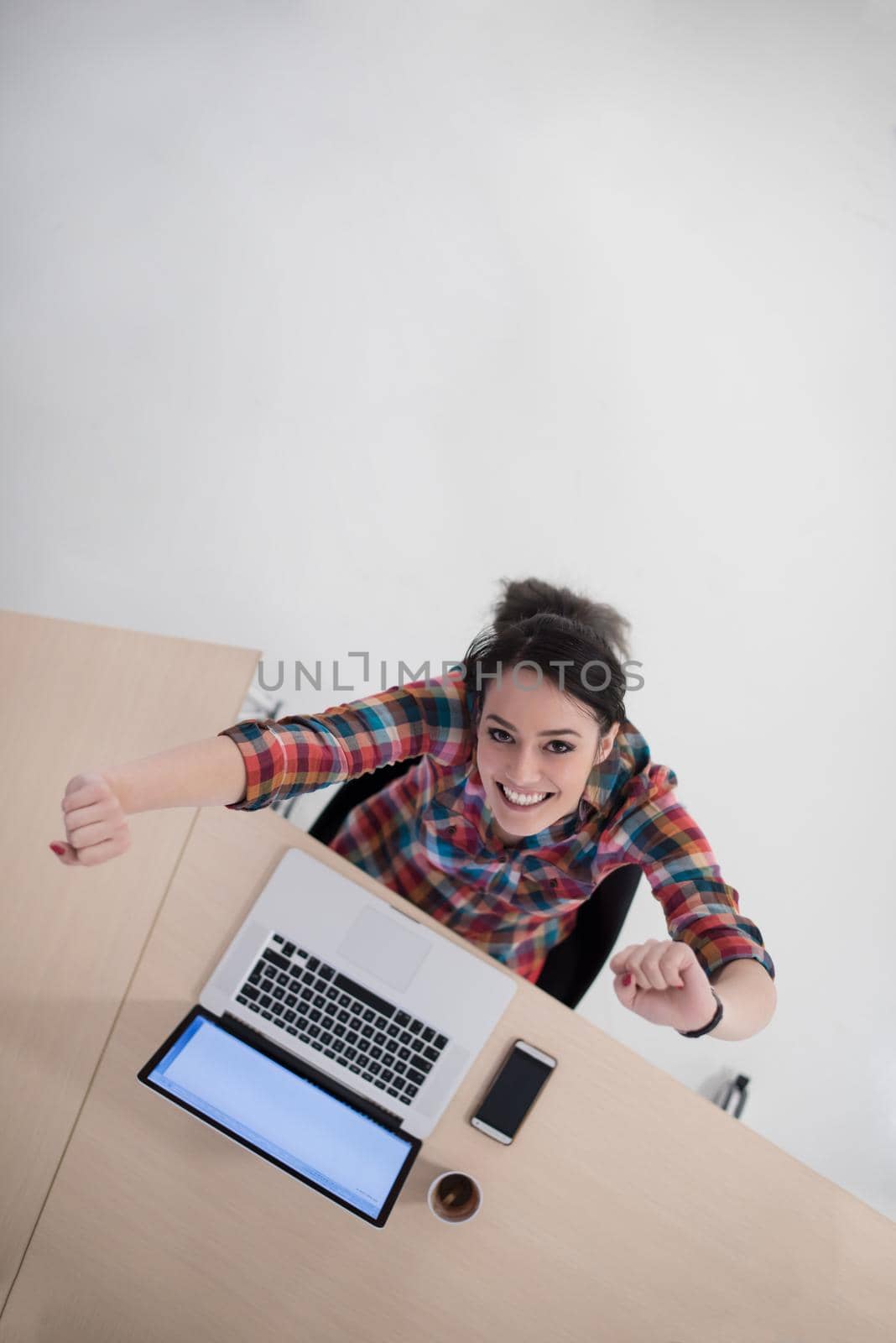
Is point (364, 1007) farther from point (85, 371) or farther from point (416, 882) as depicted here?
point (85, 371)

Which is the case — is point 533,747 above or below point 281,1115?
above

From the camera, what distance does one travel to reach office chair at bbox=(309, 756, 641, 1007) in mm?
1353

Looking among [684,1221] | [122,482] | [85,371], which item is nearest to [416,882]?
[684,1221]

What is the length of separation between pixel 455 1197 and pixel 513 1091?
0.15 meters

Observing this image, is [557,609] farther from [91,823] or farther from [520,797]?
[91,823]

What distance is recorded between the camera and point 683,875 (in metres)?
1.20

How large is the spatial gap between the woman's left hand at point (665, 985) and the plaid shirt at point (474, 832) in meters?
0.11

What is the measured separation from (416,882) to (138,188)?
94.9 inches

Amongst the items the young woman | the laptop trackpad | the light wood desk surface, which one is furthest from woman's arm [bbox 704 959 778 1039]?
the laptop trackpad

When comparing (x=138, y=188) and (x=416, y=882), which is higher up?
(x=138, y=188)

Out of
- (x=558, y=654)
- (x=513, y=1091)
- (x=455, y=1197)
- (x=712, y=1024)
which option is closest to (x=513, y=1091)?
(x=513, y=1091)

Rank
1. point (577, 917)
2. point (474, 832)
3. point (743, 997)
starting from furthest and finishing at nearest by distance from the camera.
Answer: point (577, 917) < point (474, 832) < point (743, 997)

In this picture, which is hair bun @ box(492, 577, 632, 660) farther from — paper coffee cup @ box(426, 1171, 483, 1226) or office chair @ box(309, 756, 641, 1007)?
paper coffee cup @ box(426, 1171, 483, 1226)

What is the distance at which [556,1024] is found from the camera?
115cm
